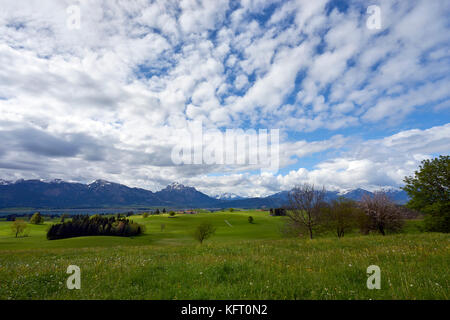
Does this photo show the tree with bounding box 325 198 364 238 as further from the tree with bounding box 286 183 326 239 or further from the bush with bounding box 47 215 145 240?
the bush with bounding box 47 215 145 240

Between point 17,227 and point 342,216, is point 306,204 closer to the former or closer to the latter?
point 342,216

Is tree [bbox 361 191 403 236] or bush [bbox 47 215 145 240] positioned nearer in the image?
tree [bbox 361 191 403 236]

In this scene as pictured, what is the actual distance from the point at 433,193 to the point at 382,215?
9.96 meters

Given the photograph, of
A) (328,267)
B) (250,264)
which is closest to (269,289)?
(250,264)

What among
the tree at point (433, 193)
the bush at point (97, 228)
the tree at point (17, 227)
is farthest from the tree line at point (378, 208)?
the tree at point (17, 227)

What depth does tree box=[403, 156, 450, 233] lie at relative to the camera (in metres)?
32.3

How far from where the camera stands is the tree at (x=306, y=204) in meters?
39.3

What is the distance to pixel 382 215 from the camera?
41.9m

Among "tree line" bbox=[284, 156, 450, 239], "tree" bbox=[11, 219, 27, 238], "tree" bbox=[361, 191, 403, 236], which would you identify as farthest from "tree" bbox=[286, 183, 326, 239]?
"tree" bbox=[11, 219, 27, 238]

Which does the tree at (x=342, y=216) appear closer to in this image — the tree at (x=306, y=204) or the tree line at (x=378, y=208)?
the tree line at (x=378, y=208)

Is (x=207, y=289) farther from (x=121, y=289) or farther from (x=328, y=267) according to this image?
(x=328, y=267)

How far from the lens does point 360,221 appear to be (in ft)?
145

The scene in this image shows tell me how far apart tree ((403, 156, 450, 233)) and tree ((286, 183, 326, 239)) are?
14.6m
